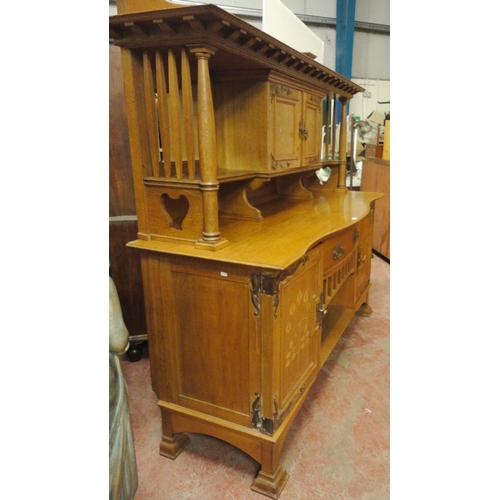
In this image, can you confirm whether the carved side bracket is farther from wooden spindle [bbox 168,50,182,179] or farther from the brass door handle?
the brass door handle

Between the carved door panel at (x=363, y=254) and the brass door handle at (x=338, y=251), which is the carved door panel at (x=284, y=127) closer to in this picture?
the brass door handle at (x=338, y=251)

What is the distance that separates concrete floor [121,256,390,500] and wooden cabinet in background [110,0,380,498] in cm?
10

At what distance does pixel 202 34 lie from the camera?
131 cm

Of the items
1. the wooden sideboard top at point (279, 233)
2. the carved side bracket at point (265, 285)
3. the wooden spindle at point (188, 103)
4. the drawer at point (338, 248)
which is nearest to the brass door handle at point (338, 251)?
the drawer at point (338, 248)

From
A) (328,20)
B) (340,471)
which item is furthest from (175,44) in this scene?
(328,20)

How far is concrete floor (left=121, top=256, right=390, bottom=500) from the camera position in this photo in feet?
5.40

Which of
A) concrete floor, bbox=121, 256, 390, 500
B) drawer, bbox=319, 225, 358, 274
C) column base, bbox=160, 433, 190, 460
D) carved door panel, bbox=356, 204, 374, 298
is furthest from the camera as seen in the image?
carved door panel, bbox=356, 204, 374, 298

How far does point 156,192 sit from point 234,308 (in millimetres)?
552

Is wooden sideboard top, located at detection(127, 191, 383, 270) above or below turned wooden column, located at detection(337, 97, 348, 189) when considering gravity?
below

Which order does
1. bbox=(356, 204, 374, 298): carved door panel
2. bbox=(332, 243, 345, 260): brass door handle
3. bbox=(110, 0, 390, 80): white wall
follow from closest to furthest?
bbox=(332, 243, 345, 260): brass door handle
bbox=(356, 204, 374, 298): carved door panel
bbox=(110, 0, 390, 80): white wall

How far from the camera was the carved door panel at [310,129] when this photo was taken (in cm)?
224

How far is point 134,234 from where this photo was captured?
233cm

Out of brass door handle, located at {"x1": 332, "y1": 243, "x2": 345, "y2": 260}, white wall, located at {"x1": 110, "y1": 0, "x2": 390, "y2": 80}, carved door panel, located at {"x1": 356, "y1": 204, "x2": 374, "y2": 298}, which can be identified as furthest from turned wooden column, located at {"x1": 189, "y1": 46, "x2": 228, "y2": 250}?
white wall, located at {"x1": 110, "y1": 0, "x2": 390, "y2": 80}

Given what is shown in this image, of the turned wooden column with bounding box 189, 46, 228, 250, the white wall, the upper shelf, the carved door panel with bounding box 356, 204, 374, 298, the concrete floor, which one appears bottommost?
the concrete floor
